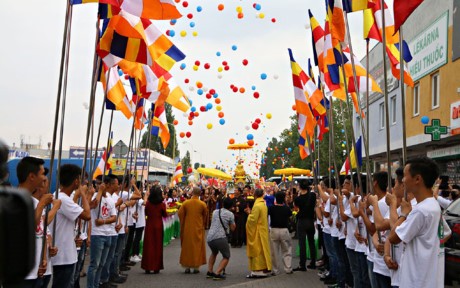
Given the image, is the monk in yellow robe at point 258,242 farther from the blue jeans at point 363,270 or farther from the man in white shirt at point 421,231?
the man in white shirt at point 421,231

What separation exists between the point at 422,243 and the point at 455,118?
61.0ft

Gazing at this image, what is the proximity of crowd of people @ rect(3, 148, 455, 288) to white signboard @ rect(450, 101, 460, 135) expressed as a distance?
751 cm

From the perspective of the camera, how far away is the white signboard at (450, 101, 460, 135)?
Answer: 2177 cm

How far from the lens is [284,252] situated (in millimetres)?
13398

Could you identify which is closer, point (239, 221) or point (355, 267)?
point (355, 267)

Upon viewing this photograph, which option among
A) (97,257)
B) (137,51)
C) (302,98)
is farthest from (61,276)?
(302,98)

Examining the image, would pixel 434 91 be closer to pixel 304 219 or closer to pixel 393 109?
pixel 393 109

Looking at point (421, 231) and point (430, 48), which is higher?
point (430, 48)

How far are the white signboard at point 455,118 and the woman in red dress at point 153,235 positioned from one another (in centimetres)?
1275

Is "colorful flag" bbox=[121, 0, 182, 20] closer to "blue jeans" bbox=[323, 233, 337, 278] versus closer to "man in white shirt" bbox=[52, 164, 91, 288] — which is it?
"man in white shirt" bbox=[52, 164, 91, 288]

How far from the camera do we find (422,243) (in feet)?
16.2

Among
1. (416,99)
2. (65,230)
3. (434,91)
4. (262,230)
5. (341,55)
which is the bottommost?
(262,230)

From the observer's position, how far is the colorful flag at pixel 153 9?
25.8ft

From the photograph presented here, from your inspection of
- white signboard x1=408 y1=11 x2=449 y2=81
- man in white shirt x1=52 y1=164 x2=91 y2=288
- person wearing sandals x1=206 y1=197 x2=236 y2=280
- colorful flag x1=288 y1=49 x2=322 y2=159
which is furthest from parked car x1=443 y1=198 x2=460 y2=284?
white signboard x1=408 y1=11 x2=449 y2=81
